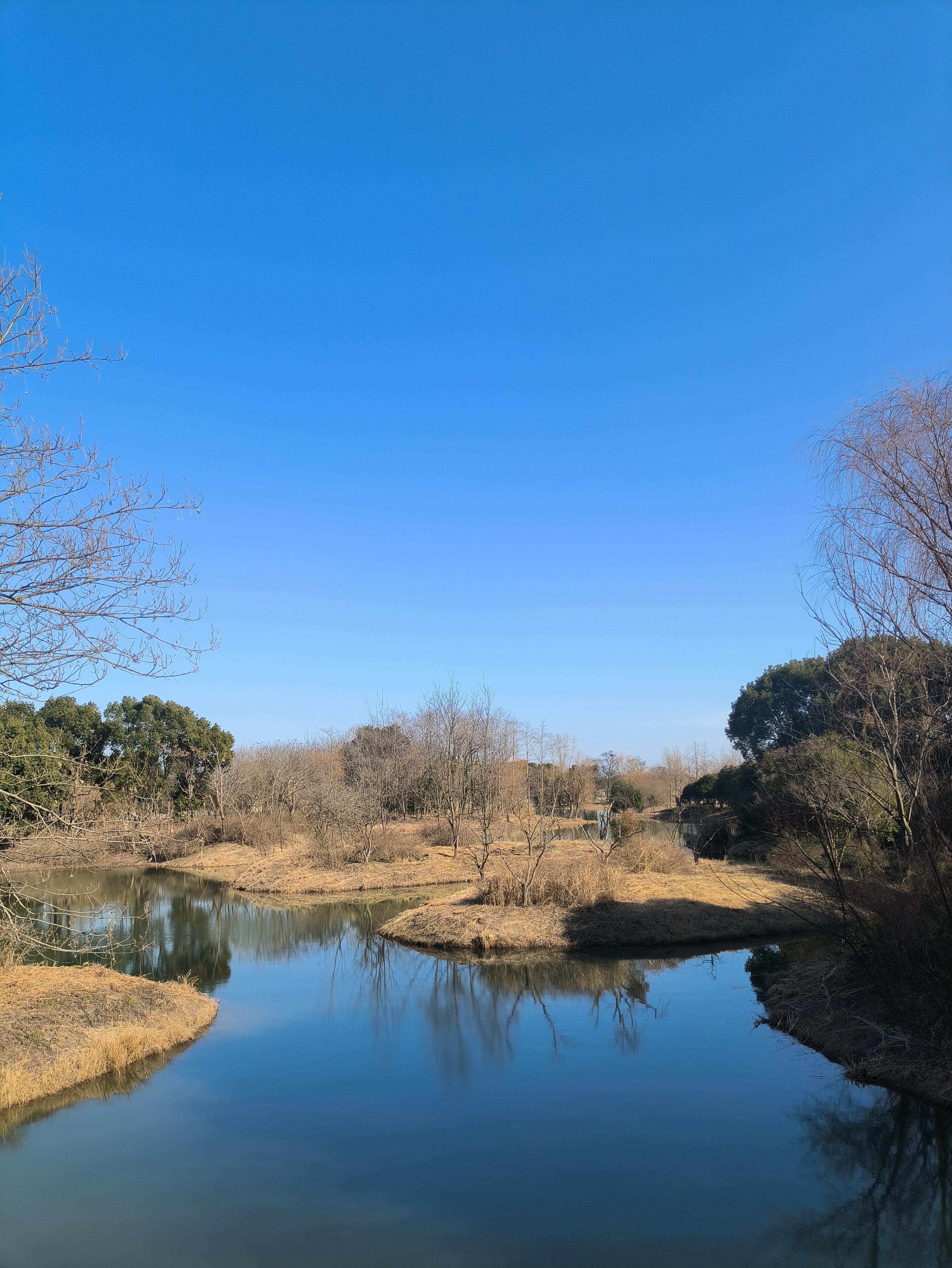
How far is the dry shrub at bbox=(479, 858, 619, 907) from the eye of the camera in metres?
18.4

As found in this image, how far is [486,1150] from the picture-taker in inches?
315

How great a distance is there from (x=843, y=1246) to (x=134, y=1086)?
798 cm

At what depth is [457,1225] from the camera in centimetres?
657

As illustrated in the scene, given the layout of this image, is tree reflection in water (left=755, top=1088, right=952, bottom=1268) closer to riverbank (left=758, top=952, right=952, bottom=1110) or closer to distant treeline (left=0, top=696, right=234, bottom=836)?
riverbank (left=758, top=952, right=952, bottom=1110)

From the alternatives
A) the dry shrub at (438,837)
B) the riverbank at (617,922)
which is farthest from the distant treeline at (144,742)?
the dry shrub at (438,837)

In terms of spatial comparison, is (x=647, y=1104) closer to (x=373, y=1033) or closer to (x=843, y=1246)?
(x=843, y=1246)

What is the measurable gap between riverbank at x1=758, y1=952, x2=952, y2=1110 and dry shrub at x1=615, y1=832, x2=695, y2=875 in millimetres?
8503

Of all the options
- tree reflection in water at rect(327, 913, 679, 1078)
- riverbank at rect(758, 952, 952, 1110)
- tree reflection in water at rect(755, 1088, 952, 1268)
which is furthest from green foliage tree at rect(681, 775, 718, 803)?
tree reflection in water at rect(755, 1088, 952, 1268)

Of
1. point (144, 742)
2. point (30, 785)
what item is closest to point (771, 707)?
point (144, 742)

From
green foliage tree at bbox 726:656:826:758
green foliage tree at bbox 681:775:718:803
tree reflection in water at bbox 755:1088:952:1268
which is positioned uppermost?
green foliage tree at bbox 726:656:826:758

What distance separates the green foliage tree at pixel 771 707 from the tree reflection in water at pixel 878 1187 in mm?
32722

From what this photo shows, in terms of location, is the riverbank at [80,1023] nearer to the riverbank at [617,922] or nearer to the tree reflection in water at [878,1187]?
the riverbank at [617,922]

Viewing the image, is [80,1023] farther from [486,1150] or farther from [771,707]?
[771,707]

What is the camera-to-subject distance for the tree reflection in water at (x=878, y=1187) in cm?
607
